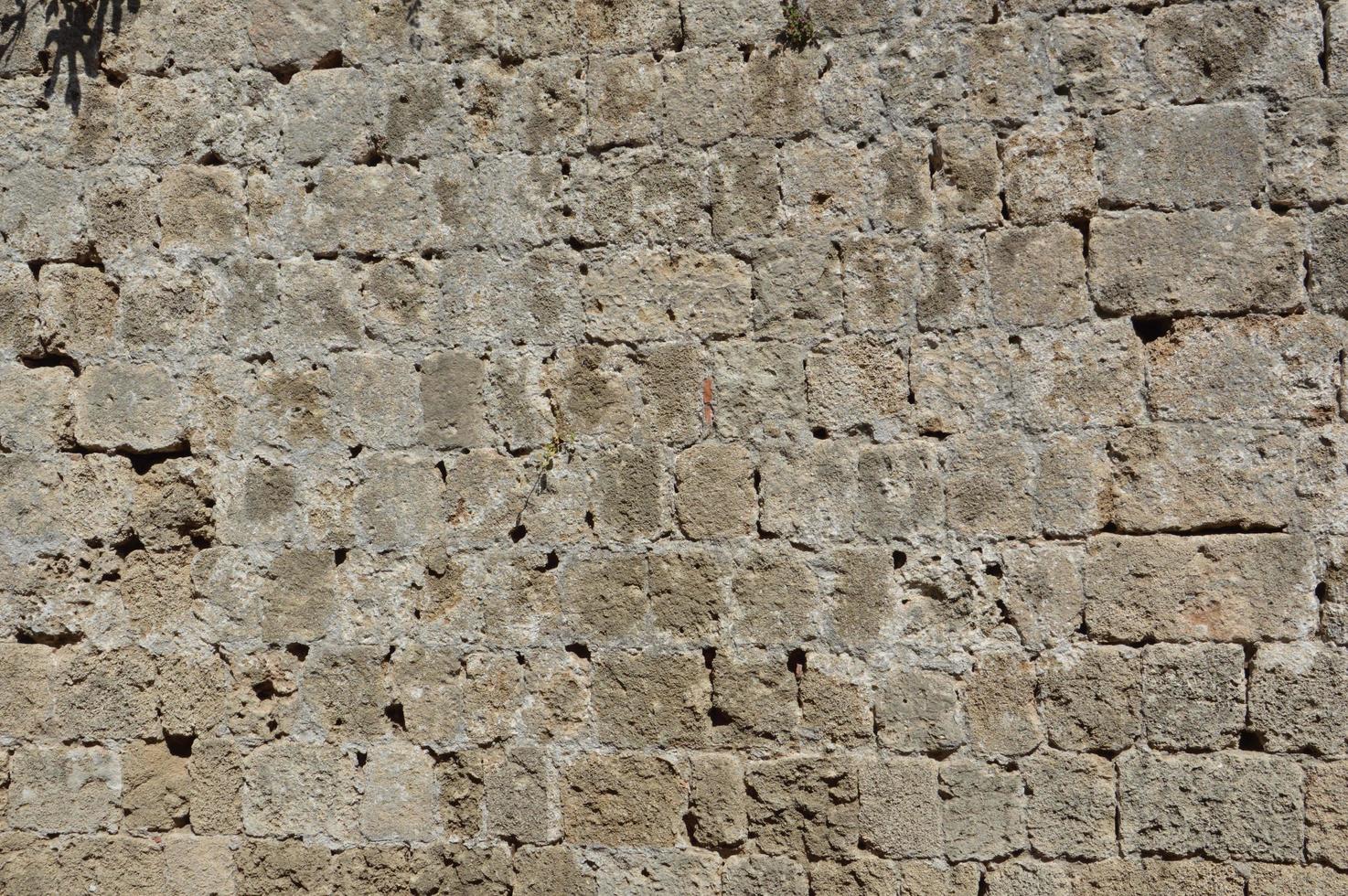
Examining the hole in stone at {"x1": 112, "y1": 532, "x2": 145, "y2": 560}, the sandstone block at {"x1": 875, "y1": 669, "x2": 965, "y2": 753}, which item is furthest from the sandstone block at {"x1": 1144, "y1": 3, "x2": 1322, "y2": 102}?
the hole in stone at {"x1": 112, "y1": 532, "x2": 145, "y2": 560}

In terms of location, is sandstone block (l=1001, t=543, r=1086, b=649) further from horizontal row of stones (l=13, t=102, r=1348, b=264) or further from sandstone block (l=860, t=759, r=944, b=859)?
horizontal row of stones (l=13, t=102, r=1348, b=264)

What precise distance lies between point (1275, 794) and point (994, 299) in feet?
5.58

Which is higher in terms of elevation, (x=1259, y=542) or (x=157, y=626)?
(x=1259, y=542)

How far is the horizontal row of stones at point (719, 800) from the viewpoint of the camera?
3.31 meters

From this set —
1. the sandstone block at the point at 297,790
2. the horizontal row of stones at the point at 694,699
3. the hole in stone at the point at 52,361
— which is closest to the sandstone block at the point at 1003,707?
the horizontal row of stones at the point at 694,699

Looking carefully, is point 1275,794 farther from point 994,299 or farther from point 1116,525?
point 994,299

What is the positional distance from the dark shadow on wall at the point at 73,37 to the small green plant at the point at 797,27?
2.19 metres

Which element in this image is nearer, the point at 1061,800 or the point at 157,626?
Answer: the point at 1061,800

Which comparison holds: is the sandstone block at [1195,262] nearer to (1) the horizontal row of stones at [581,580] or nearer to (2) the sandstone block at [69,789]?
(1) the horizontal row of stones at [581,580]

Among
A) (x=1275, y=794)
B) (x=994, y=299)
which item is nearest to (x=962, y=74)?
(x=994, y=299)

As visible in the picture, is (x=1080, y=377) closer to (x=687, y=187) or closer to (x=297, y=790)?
(x=687, y=187)

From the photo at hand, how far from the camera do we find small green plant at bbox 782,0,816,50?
3.49 meters

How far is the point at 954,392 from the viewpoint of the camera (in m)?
3.42

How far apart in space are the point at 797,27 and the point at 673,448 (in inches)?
54.7
